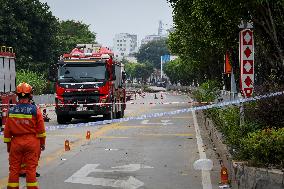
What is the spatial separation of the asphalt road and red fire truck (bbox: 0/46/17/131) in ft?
6.24

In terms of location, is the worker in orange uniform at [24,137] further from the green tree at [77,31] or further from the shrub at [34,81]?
the green tree at [77,31]

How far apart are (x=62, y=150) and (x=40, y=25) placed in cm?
6002

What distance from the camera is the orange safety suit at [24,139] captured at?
782 centimetres

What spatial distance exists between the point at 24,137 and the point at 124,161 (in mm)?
5277

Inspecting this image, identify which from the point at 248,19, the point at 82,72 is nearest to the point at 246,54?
the point at 248,19

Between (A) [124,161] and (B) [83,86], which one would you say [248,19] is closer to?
(A) [124,161]

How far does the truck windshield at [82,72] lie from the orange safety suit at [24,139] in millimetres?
16084

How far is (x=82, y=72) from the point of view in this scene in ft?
79.6

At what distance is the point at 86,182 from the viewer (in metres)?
10.2

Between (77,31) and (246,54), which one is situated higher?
(77,31)

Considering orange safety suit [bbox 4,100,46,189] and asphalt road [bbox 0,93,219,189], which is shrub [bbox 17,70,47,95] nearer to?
asphalt road [bbox 0,93,219,189]

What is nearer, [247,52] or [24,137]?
[24,137]

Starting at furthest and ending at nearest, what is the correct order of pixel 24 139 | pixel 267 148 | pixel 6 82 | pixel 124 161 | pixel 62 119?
pixel 62 119 < pixel 6 82 < pixel 124 161 < pixel 267 148 < pixel 24 139

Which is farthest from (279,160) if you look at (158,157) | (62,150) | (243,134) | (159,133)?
(159,133)
